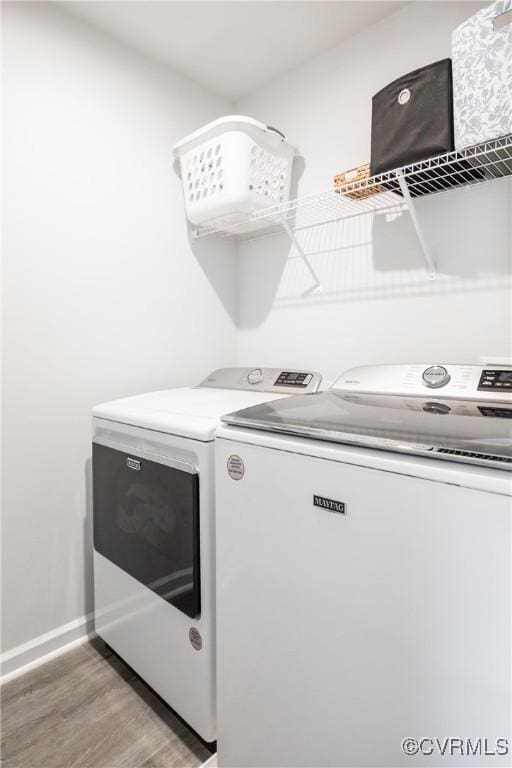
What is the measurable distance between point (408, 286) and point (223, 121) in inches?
36.9

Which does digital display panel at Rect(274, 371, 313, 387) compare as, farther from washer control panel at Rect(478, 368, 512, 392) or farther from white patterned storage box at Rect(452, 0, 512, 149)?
white patterned storage box at Rect(452, 0, 512, 149)

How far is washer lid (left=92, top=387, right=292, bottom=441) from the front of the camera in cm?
122

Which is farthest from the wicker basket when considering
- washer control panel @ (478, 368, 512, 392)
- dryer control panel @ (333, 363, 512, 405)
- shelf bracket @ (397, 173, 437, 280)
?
washer control panel @ (478, 368, 512, 392)

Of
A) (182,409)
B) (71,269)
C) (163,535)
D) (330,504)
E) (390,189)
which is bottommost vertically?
(163,535)

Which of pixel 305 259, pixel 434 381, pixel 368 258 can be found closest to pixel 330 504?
pixel 434 381

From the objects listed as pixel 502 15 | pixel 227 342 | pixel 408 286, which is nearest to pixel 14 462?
pixel 227 342

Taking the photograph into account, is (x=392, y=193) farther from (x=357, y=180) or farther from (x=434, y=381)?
(x=434, y=381)

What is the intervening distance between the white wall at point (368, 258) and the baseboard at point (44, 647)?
139 centimetres

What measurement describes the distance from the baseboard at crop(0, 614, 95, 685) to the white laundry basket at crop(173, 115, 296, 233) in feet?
5.78

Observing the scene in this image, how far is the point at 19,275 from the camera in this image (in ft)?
4.95

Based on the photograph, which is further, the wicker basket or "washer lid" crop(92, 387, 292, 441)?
the wicker basket

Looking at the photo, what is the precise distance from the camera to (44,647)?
1619 millimetres

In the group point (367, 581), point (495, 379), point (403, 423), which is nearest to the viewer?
point (367, 581)

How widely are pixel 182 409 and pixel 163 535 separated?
1.28ft
